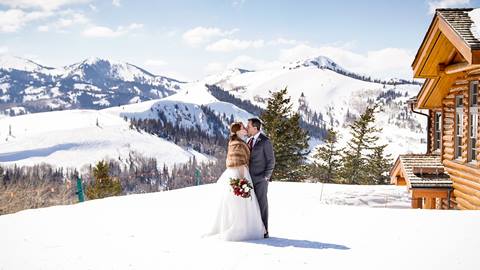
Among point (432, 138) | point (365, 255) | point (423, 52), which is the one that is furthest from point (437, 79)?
point (365, 255)

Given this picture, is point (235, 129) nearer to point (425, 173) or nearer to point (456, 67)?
point (456, 67)

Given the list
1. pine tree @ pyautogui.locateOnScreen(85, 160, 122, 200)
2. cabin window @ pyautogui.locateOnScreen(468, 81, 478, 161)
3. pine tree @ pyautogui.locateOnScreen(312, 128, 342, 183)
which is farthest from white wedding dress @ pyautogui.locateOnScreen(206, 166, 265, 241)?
pine tree @ pyautogui.locateOnScreen(85, 160, 122, 200)

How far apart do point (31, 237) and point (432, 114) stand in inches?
649

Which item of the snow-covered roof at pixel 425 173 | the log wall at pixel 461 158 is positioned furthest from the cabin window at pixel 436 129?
the log wall at pixel 461 158

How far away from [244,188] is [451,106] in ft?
31.2

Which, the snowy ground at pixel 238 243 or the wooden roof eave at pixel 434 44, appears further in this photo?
the wooden roof eave at pixel 434 44

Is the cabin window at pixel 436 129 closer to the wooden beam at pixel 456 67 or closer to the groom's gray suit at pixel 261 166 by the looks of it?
the wooden beam at pixel 456 67

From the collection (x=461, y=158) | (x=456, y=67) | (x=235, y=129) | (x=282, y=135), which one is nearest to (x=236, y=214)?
(x=235, y=129)

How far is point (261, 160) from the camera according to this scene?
8.70 m

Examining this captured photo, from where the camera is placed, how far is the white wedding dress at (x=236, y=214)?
27.6 feet

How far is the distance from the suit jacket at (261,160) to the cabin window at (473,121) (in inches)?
284

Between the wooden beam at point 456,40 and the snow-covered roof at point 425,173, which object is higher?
the wooden beam at point 456,40

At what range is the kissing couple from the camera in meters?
8.41

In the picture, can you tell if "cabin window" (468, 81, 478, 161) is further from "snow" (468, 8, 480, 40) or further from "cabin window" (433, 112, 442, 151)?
"cabin window" (433, 112, 442, 151)
